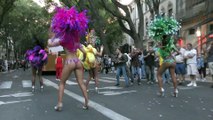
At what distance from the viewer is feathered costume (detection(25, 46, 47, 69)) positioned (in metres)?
11.5

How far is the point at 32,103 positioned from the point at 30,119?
7.77 ft

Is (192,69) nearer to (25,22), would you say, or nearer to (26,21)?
(25,22)

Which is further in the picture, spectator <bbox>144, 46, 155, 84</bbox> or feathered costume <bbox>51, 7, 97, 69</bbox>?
spectator <bbox>144, 46, 155, 84</bbox>

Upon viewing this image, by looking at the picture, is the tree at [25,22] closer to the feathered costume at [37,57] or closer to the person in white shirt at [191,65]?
the person in white shirt at [191,65]

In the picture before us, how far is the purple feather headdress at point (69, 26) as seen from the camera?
659 cm

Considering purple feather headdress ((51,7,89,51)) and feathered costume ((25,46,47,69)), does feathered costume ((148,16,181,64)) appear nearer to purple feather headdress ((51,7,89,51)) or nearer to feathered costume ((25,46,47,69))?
purple feather headdress ((51,7,89,51))

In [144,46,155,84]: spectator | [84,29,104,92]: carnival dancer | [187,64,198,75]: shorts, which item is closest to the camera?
[84,29,104,92]: carnival dancer

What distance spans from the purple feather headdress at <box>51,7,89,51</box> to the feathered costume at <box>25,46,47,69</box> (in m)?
4.70

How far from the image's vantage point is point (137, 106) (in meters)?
7.59

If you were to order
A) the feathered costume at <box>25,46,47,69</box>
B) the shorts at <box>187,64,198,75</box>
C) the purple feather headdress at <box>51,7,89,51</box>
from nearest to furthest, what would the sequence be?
1. the purple feather headdress at <box>51,7,89,51</box>
2. the feathered costume at <box>25,46,47,69</box>
3. the shorts at <box>187,64,198,75</box>

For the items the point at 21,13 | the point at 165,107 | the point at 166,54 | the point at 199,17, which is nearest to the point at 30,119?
the point at 165,107

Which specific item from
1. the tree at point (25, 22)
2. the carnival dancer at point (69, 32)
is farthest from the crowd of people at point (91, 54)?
the tree at point (25, 22)

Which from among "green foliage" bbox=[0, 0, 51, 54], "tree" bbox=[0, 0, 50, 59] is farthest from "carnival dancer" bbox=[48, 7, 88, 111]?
"tree" bbox=[0, 0, 50, 59]

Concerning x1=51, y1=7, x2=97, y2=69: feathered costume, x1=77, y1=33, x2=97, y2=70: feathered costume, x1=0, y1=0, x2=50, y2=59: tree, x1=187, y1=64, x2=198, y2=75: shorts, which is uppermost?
x1=0, y1=0, x2=50, y2=59: tree
